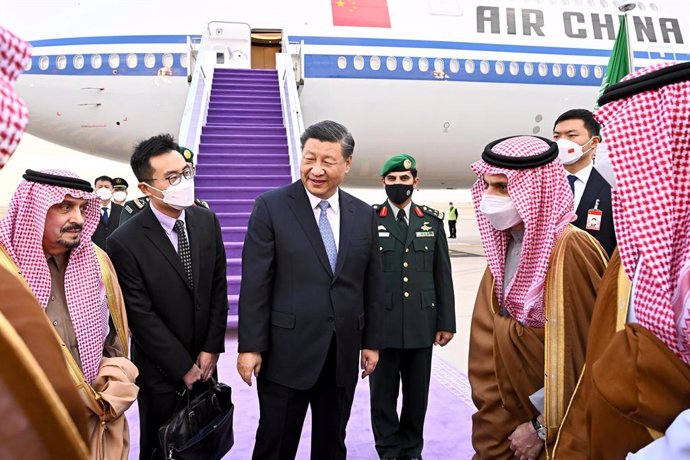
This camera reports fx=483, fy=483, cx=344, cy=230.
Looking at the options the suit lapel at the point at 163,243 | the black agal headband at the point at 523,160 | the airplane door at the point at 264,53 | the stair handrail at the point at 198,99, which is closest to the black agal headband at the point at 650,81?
the black agal headband at the point at 523,160

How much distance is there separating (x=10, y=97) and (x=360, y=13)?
26.0 feet

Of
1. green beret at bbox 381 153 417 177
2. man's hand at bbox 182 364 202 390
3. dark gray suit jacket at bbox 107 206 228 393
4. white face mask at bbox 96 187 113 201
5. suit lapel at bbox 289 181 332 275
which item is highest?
white face mask at bbox 96 187 113 201

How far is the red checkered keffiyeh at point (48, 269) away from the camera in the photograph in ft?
4.61

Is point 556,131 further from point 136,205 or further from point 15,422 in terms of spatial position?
point 15,422

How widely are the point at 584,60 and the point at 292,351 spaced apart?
29.3ft

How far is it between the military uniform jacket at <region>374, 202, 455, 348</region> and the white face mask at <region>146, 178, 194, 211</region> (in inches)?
Result: 43.3

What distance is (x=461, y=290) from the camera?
6980mm

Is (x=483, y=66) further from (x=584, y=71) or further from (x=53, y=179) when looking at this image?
(x=53, y=179)

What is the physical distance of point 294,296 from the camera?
5.94ft

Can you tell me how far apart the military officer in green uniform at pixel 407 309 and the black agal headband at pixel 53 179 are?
1.57 meters

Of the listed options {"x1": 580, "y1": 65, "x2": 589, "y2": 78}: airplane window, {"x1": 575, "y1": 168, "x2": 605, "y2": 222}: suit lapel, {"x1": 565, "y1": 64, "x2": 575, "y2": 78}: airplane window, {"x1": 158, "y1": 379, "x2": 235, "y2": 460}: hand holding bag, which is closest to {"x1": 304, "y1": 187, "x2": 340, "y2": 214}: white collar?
{"x1": 158, "y1": 379, "x2": 235, "y2": 460}: hand holding bag

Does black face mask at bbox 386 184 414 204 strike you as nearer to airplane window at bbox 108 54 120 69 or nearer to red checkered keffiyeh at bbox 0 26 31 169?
red checkered keffiyeh at bbox 0 26 31 169

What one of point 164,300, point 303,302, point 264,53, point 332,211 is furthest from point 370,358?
point 264,53

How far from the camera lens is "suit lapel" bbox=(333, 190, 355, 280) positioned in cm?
185
